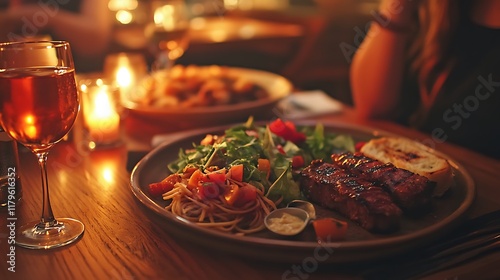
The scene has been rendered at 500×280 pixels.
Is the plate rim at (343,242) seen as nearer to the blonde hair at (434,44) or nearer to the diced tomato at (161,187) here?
the diced tomato at (161,187)

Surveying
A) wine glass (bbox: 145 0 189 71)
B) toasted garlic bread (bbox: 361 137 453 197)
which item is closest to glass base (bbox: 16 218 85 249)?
toasted garlic bread (bbox: 361 137 453 197)

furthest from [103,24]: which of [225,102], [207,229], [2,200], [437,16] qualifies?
[207,229]

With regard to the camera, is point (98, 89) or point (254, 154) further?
point (98, 89)

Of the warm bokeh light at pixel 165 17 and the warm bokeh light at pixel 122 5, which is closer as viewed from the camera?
the warm bokeh light at pixel 165 17

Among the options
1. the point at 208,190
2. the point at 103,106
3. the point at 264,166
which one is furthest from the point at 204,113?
the point at 208,190

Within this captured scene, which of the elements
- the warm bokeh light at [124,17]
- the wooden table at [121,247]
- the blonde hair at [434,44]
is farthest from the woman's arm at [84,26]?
the wooden table at [121,247]

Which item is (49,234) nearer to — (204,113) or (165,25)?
(204,113)

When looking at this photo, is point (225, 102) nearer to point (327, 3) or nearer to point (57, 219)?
point (57, 219)
